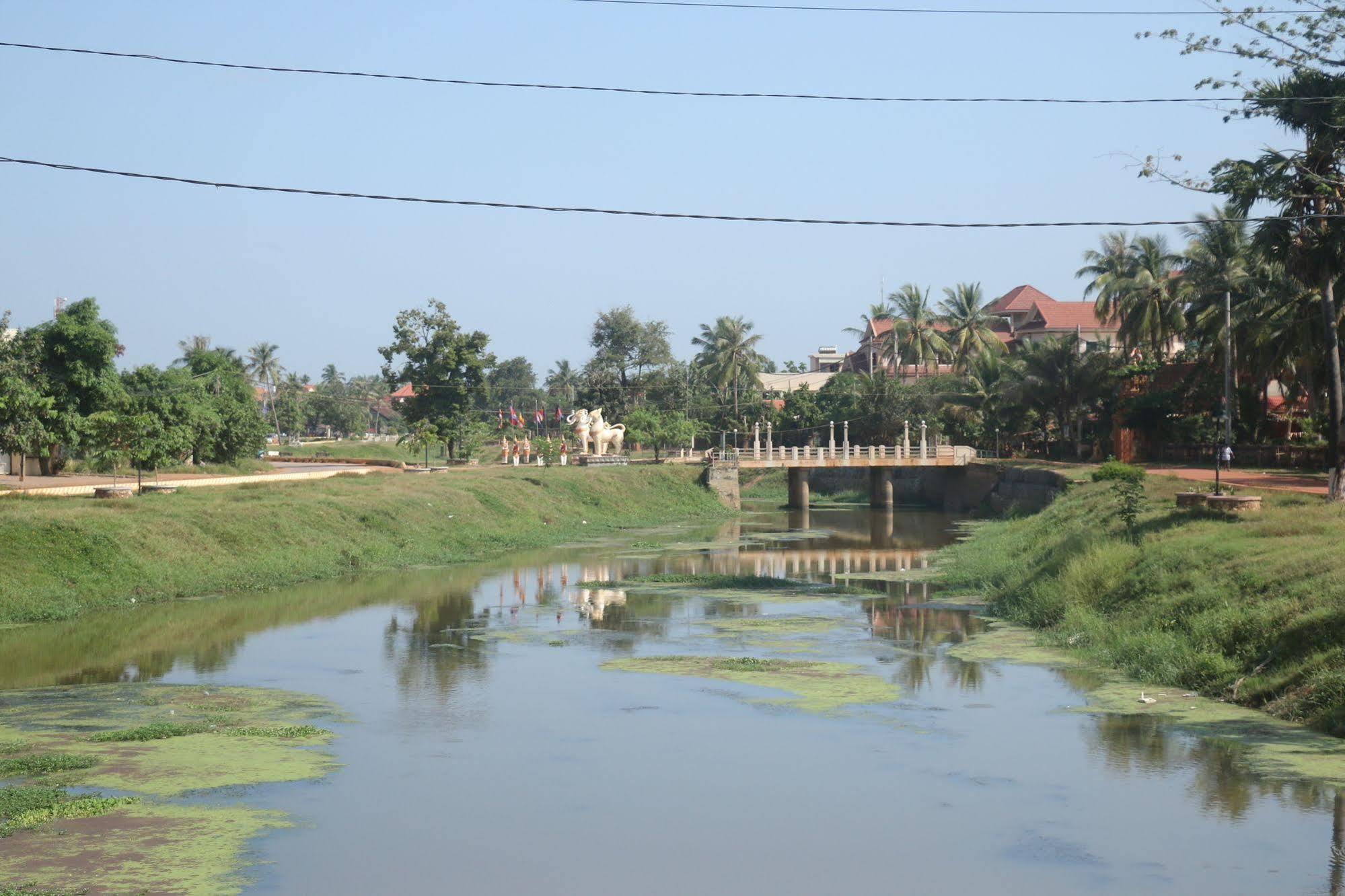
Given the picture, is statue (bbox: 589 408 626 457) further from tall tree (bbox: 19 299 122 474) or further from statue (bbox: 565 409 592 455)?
tall tree (bbox: 19 299 122 474)

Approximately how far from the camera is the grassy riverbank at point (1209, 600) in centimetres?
1925

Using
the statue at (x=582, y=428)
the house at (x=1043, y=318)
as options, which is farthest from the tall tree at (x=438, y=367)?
the house at (x=1043, y=318)

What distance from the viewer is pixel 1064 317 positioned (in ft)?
348

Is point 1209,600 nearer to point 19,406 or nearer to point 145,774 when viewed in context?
point 145,774

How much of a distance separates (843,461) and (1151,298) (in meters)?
18.6

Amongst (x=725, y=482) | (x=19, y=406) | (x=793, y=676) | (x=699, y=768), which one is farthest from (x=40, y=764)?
(x=725, y=482)

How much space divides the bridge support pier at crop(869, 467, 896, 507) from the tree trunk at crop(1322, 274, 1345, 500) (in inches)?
1631

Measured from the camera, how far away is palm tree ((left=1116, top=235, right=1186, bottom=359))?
225 ft

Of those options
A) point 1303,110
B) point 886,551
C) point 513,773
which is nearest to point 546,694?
point 513,773

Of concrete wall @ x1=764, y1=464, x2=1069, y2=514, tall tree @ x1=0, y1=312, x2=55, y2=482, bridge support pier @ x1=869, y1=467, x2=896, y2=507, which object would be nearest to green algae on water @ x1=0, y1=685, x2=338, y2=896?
tall tree @ x1=0, y1=312, x2=55, y2=482

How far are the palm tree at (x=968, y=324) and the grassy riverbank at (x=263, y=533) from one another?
108 feet

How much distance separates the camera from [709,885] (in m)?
12.9

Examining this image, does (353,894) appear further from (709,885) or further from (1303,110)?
(1303,110)

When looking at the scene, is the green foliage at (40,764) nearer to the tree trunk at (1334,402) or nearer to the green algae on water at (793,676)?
the green algae on water at (793,676)
